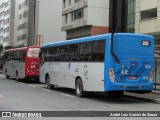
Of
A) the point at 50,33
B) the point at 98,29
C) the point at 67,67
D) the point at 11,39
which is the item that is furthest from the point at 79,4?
the point at 11,39

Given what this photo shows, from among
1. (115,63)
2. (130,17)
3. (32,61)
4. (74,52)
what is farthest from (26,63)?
(130,17)

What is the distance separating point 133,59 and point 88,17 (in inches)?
1406

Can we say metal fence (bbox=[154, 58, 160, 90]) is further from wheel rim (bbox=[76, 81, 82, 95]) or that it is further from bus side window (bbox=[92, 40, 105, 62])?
bus side window (bbox=[92, 40, 105, 62])

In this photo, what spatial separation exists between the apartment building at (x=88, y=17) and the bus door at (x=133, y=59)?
1363 inches

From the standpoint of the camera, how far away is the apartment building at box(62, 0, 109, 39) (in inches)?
2041

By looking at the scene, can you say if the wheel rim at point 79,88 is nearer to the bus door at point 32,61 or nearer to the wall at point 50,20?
the bus door at point 32,61

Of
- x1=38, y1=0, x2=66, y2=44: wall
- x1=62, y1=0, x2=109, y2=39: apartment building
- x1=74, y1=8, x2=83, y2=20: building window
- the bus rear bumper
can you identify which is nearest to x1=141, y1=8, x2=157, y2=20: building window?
x1=62, y1=0, x2=109, y2=39: apartment building

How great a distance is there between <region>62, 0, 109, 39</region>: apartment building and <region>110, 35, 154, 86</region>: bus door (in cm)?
3461

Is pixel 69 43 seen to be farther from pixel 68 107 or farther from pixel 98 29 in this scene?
pixel 98 29

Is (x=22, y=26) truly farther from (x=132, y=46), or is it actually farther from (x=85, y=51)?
(x=132, y=46)

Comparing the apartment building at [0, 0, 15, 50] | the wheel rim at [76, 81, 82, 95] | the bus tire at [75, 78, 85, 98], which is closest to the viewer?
the bus tire at [75, 78, 85, 98]

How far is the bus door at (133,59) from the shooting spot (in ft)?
53.3

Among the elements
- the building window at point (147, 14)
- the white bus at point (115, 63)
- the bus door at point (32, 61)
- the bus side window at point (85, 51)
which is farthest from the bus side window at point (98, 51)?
the building window at point (147, 14)

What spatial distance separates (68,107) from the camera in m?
14.0
